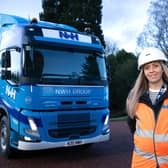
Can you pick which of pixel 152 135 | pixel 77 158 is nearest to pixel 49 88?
pixel 77 158

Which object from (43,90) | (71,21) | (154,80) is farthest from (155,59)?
(71,21)

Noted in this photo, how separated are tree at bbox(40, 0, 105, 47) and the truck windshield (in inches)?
1046

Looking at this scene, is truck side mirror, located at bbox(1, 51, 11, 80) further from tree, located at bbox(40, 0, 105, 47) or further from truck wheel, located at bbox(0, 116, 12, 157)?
tree, located at bbox(40, 0, 105, 47)

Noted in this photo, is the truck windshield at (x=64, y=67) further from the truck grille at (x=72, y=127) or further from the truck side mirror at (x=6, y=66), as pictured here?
the truck grille at (x=72, y=127)

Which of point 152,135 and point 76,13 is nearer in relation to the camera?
point 152,135

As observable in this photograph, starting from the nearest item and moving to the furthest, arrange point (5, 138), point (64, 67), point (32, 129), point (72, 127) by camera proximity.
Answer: point (32, 129) < point (64, 67) < point (72, 127) < point (5, 138)

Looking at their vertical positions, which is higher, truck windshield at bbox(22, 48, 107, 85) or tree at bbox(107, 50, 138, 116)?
truck windshield at bbox(22, 48, 107, 85)

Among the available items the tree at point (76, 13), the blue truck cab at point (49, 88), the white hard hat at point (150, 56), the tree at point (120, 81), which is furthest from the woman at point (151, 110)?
the tree at point (76, 13)

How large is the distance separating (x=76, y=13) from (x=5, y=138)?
2849 cm

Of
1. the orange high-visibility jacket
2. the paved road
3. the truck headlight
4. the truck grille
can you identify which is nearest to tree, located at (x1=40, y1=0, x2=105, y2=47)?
the paved road

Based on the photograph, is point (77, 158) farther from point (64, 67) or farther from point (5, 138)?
point (64, 67)

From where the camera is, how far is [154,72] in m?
3.01

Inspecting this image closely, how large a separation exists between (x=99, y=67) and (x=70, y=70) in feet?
3.03

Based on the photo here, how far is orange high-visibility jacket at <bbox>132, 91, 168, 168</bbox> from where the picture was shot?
2855 millimetres
